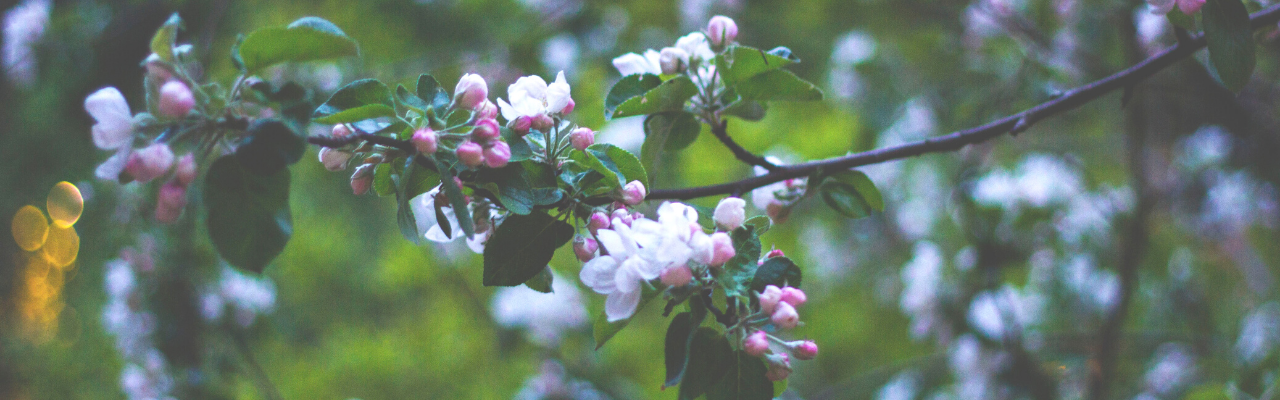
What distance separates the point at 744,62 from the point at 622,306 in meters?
0.39

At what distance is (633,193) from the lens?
0.89 metres

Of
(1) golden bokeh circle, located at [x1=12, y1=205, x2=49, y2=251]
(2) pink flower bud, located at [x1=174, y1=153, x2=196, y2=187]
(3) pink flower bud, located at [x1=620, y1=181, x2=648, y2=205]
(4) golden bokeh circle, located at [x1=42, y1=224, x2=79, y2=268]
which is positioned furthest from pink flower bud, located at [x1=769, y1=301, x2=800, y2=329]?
(4) golden bokeh circle, located at [x1=42, y1=224, x2=79, y2=268]

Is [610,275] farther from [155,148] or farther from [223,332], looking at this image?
[223,332]

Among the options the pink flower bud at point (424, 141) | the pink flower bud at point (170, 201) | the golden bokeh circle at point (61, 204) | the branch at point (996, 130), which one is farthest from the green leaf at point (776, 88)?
the golden bokeh circle at point (61, 204)

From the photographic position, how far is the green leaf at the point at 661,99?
0.99m

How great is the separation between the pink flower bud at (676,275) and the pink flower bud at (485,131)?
0.80 ft

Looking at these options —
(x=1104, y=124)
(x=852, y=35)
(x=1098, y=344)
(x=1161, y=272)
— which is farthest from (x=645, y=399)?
(x=1104, y=124)

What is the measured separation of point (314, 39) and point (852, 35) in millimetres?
3093

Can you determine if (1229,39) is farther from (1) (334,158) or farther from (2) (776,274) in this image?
(1) (334,158)

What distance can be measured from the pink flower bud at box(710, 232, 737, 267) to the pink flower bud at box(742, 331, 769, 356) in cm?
10

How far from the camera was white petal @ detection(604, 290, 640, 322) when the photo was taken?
2.76 feet

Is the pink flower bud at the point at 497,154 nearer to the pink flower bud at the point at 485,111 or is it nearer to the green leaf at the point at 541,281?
the pink flower bud at the point at 485,111

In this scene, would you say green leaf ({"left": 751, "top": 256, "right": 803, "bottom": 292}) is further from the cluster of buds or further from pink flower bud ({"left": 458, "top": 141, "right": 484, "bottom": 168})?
pink flower bud ({"left": 458, "top": 141, "right": 484, "bottom": 168})

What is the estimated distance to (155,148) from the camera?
70cm
